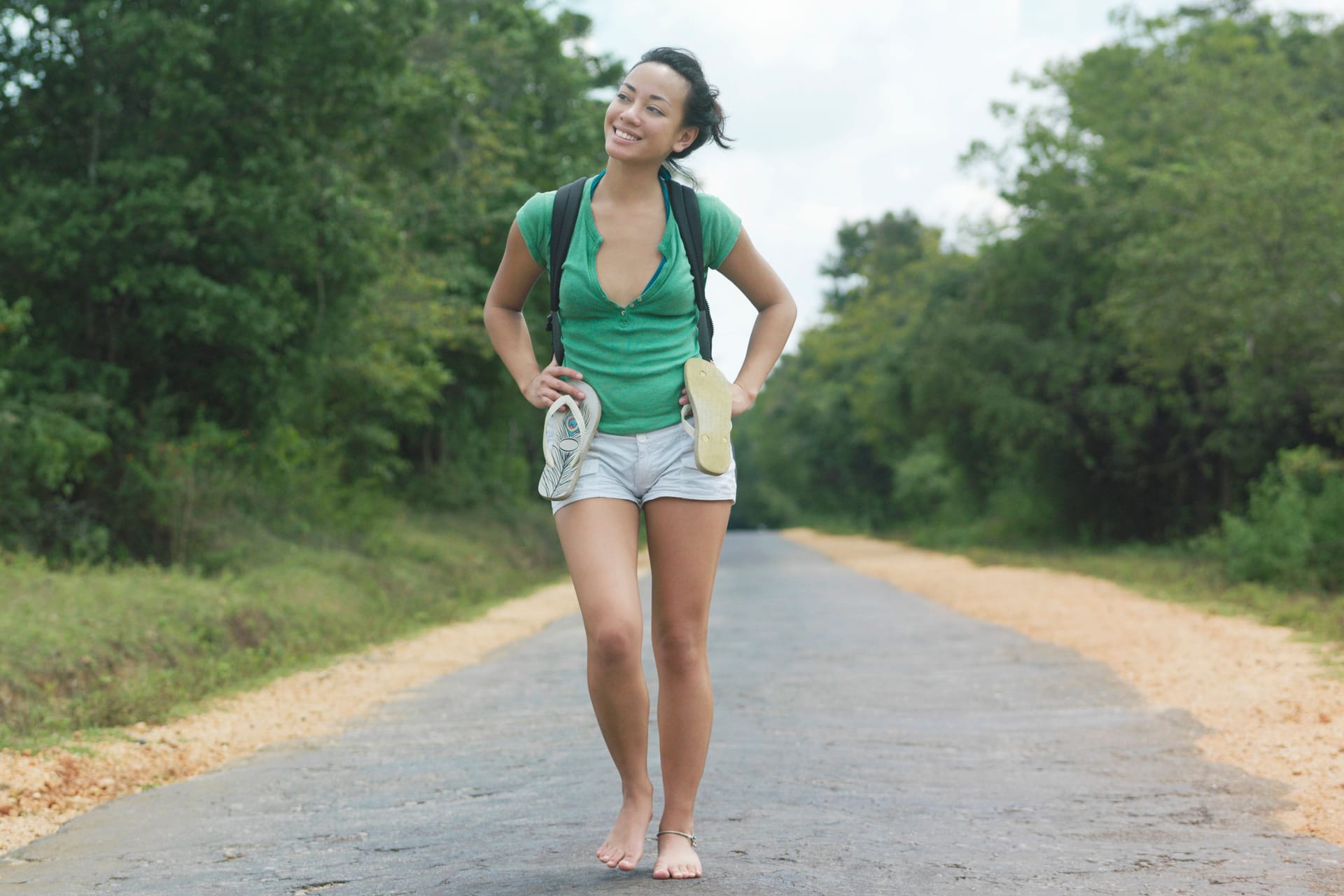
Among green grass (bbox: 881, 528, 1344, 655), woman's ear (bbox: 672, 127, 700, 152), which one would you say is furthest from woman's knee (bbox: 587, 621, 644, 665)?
green grass (bbox: 881, 528, 1344, 655)

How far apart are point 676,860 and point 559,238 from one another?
64.2 inches

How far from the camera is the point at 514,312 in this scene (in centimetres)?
387

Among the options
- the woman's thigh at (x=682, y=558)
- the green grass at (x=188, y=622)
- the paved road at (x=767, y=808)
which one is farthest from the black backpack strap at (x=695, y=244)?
the green grass at (x=188, y=622)

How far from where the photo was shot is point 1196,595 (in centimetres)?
1590

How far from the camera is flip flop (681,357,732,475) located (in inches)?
134

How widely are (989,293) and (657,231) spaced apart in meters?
27.5

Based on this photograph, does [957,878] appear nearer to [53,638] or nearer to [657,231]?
[657,231]

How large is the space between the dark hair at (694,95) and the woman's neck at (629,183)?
0.12 m

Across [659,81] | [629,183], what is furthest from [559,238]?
[659,81]

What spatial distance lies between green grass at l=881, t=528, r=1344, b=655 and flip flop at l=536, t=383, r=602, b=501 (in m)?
7.72

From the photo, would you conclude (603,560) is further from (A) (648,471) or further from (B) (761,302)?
(B) (761,302)

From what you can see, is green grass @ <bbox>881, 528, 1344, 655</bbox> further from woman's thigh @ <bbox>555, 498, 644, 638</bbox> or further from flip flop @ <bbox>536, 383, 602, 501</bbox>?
flip flop @ <bbox>536, 383, 602, 501</bbox>

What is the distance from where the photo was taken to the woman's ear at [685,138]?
3.64m

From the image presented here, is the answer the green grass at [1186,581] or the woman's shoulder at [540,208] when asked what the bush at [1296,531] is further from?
the woman's shoulder at [540,208]
